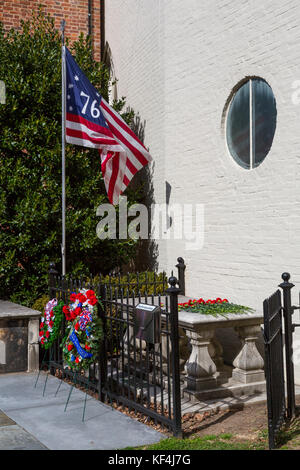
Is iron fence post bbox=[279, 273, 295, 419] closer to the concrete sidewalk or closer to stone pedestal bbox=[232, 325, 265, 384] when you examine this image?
stone pedestal bbox=[232, 325, 265, 384]

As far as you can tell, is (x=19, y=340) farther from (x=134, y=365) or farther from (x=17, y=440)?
(x=17, y=440)

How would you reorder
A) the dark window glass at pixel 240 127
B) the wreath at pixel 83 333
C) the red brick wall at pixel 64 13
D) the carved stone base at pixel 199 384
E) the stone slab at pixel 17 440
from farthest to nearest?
the red brick wall at pixel 64 13
the dark window glass at pixel 240 127
the carved stone base at pixel 199 384
the wreath at pixel 83 333
the stone slab at pixel 17 440

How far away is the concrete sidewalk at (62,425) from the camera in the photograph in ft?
14.9

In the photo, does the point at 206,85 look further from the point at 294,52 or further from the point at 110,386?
the point at 110,386

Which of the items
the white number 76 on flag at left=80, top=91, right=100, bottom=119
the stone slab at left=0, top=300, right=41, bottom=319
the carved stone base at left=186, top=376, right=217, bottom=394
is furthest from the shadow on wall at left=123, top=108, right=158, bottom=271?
the carved stone base at left=186, top=376, right=217, bottom=394

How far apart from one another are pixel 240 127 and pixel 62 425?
4.41 m

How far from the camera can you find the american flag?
27.0ft

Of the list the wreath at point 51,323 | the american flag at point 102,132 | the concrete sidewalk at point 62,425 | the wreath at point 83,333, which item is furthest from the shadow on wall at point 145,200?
the wreath at point 83,333

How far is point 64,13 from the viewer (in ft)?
41.4

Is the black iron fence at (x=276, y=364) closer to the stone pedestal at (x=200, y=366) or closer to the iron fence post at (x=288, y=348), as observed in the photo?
the iron fence post at (x=288, y=348)

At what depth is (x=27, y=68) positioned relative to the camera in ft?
30.6

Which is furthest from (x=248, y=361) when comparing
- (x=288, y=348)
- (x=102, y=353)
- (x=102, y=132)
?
(x=102, y=132)

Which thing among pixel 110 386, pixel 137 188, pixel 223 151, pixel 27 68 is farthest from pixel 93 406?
pixel 27 68

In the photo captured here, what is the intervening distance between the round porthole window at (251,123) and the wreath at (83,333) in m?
2.88
